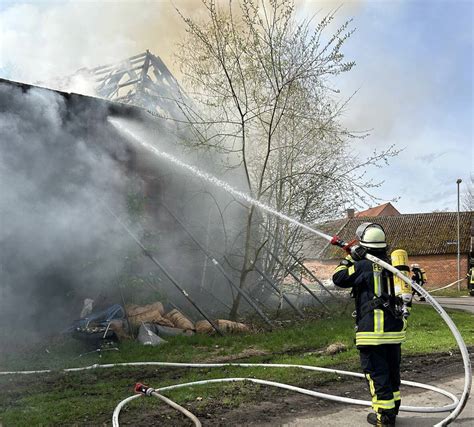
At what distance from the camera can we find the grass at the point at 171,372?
4621 mm

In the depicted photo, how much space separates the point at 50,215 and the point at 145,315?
2426 millimetres

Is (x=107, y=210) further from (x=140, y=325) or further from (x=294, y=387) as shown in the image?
(x=294, y=387)

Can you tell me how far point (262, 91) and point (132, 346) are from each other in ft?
18.9

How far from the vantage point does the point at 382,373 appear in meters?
4.00

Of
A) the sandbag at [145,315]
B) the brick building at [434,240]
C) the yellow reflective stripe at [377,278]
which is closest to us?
the yellow reflective stripe at [377,278]

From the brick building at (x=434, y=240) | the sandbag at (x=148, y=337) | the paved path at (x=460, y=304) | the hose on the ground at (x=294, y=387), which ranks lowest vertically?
the paved path at (x=460, y=304)

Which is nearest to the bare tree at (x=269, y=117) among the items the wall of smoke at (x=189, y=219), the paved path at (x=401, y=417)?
the wall of smoke at (x=189, y=219)

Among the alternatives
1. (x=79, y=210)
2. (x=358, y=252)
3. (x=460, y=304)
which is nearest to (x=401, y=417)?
(x=358, y=252)

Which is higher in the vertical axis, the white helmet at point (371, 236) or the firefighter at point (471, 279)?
the white helmet at point (371, 236)

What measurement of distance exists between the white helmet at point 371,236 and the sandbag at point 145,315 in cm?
526

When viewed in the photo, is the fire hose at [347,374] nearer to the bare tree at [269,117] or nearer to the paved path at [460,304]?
the bare tree at [269,117]

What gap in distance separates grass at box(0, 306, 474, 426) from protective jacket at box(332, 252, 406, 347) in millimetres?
1471

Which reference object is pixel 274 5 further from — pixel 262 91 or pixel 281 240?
pixel 281 240

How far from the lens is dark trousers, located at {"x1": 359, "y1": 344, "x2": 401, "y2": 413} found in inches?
155
